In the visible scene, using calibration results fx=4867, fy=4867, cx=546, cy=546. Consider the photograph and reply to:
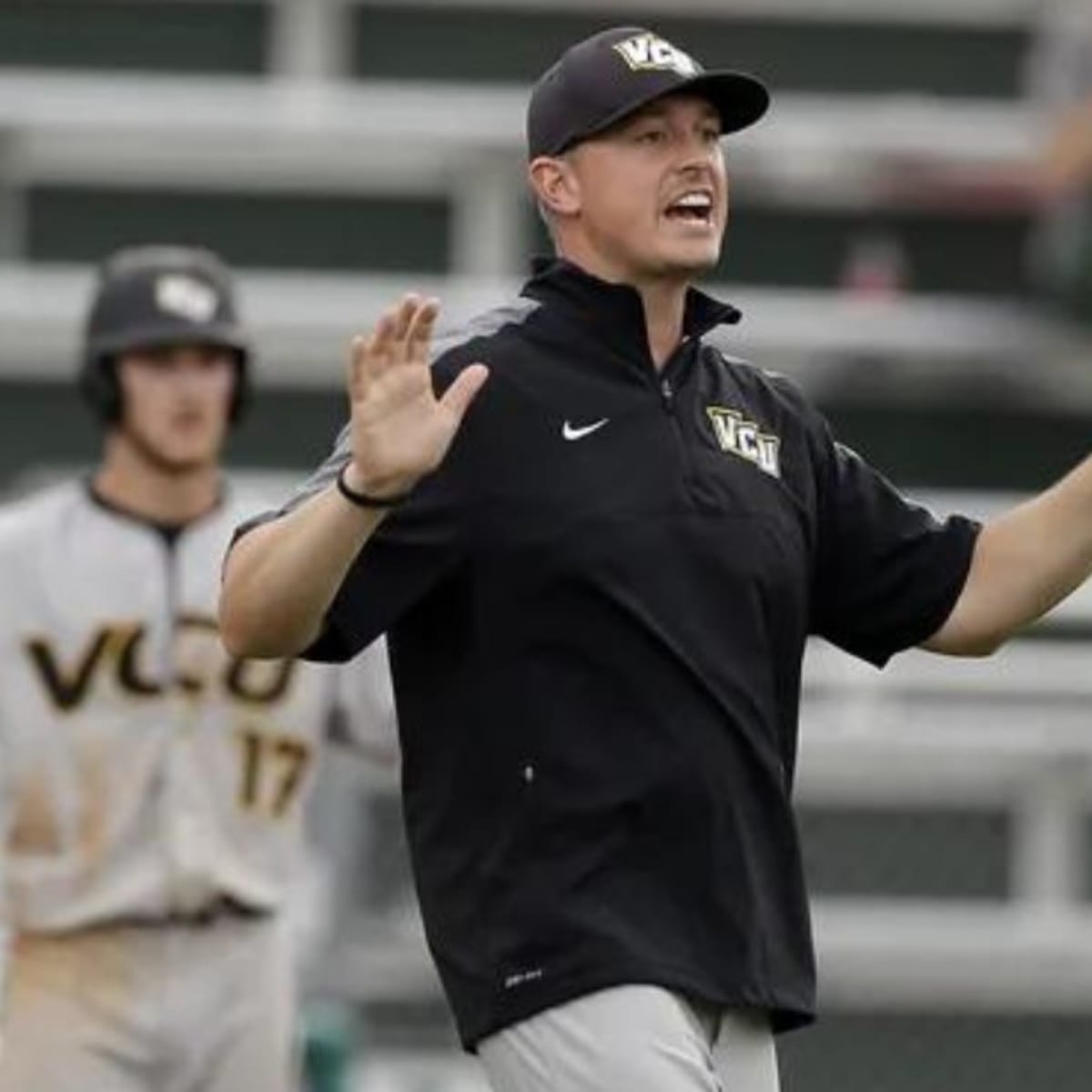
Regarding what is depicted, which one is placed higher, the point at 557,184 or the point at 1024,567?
the point at 557,184

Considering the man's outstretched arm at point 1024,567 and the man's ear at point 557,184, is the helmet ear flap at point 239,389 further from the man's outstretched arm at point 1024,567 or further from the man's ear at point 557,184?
the man's ear at point 557,184

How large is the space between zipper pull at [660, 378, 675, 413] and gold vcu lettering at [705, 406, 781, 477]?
56 millimetres

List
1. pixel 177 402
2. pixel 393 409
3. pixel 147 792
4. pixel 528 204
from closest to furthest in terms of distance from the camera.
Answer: pixel 393 409 → pixel 147 792 → pixel 177 402 → pixel 528 204

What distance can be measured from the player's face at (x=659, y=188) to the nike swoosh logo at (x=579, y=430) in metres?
0.21

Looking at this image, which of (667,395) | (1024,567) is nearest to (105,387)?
(1024,567)

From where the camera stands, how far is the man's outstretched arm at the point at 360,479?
5.65 meters

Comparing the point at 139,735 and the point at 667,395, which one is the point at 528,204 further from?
the point at 667,395

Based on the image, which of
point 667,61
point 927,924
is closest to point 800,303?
point 927,924

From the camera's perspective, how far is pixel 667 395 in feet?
20.0

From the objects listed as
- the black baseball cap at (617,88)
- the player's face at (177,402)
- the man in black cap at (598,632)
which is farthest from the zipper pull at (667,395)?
the player's face at (177,402)

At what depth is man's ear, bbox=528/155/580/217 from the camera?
611 cm

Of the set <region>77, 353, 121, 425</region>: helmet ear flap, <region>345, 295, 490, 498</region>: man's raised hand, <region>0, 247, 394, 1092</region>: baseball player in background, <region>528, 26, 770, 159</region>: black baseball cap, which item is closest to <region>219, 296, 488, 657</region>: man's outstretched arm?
<region>345, 295, 490, 498</region>: man's raised hand

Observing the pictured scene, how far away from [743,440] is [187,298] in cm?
292

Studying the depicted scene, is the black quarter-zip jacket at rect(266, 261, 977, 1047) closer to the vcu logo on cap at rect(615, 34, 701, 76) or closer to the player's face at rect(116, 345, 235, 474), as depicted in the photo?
the vcu logo on cap at rect(615, 34, 701, 76)
